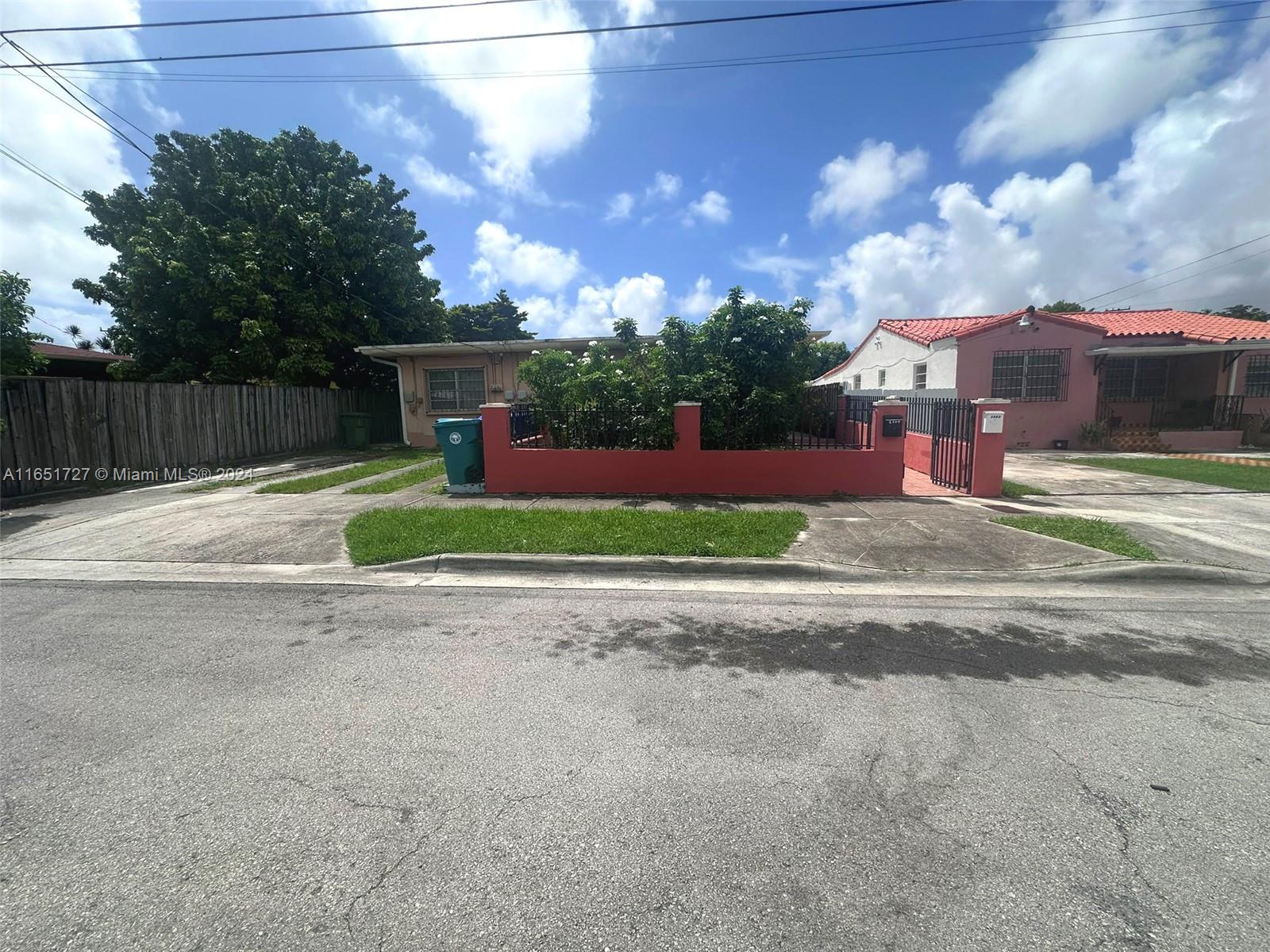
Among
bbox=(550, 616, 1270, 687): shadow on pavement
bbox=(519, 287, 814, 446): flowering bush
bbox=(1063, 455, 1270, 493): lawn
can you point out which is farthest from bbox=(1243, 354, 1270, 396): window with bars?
bbox=(550, 616, 1270, 687): shadow on pavement

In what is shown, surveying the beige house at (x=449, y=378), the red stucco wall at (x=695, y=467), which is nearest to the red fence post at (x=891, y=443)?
the red stucco wall at (x=695, y=467)

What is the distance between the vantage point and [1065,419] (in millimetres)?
16844

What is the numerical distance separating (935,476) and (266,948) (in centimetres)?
1143

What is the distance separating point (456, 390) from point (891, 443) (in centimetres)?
1344

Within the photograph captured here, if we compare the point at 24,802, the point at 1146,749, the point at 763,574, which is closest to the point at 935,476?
the point at 763,574

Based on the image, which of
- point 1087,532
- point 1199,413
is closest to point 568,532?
point 1087,532

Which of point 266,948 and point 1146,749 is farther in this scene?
point 1146,749

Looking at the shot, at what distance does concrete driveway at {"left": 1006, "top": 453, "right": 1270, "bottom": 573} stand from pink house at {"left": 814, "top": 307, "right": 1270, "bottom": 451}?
15.5 ft

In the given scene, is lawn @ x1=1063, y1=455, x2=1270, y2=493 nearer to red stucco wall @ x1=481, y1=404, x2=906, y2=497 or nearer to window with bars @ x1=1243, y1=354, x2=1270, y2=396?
window with bars @ x1=1243, y1=354, x2=1270, y2=396

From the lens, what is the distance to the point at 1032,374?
16641 mm

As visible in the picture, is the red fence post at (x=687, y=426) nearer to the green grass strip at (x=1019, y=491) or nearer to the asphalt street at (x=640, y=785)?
the asphalt street at (x=640, y=785)

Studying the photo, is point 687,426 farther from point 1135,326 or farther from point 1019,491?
point 1135,326

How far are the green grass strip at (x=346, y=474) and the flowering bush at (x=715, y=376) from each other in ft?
16.2

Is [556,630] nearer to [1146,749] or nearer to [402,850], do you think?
[402,850]
